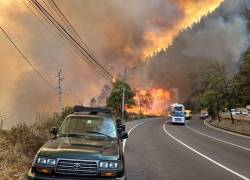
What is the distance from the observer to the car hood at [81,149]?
8188 millimetres

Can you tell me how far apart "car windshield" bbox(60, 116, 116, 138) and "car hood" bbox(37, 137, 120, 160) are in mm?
651

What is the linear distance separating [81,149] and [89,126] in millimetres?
1858

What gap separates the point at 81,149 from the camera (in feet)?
27.6

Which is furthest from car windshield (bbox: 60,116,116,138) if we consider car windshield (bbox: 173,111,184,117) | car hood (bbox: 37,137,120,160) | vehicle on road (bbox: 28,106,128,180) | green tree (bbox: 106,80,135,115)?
green tree (bbox: 106,80,135,115)

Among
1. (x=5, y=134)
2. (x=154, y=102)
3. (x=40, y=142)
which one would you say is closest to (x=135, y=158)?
(x=40, y=142)

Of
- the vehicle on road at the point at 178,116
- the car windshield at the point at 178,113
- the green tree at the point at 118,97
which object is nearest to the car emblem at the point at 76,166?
the vehicle on road at the point at 178,116

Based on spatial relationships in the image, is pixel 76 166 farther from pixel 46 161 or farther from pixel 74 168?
pixel 46 161

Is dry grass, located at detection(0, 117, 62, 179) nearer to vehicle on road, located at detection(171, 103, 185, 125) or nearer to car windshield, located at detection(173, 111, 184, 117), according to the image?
vehicle on road, located at detection(171, 103, 185, 125)

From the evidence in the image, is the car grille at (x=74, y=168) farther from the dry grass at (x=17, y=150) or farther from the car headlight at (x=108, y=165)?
the dry grass at (x=17, y=150)

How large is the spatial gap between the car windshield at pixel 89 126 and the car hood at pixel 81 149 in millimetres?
651

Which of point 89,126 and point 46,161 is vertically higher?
point 89,126

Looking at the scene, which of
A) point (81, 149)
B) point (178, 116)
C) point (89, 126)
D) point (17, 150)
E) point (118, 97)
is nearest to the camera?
point (81, 149)

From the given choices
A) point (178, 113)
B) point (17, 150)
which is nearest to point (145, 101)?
point (178, 113)

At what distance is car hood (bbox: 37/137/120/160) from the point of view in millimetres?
8188
